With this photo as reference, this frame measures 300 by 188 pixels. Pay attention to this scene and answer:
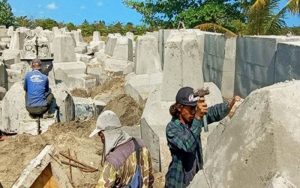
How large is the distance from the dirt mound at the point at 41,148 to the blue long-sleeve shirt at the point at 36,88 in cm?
59

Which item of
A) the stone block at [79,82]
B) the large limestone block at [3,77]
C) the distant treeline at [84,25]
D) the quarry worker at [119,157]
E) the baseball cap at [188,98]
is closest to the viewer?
the quarry worker at [119,157]

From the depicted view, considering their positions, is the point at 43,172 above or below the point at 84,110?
above

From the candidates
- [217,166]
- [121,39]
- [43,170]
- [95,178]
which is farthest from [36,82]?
[121,39]

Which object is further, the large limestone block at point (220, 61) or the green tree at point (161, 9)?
the green tree at point (161, 9)

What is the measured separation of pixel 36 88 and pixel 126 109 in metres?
2.64

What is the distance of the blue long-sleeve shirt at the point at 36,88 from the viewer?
8.70 meters

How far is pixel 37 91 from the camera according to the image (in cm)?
888

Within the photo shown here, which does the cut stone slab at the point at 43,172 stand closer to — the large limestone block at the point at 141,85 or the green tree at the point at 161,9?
the large limestone block at the point at 141,85

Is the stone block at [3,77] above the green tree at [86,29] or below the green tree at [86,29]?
below

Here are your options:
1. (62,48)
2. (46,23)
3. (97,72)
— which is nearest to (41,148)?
(62,48)

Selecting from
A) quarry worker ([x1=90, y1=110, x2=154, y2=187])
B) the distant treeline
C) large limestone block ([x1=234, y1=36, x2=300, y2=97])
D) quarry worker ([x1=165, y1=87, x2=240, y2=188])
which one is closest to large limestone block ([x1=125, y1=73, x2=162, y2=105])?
large limestone block ([x1=234, y1=36, x2=300, y2=97])

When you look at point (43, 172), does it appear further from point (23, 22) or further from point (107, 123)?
point (23, 22)

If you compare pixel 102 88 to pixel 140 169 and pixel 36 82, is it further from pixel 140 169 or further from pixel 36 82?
pixel 140 169

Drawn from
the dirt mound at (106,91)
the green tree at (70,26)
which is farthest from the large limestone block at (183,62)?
the green tree at (70,26)
